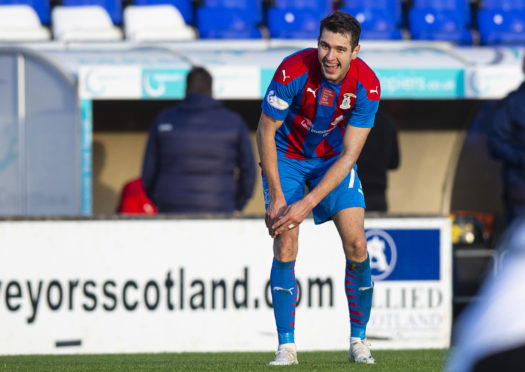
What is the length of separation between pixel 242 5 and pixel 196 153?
249 inches

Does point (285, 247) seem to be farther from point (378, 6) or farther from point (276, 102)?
point (378, 6)

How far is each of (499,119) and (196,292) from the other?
96.7 inches

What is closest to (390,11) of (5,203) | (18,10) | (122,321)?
(18,10)

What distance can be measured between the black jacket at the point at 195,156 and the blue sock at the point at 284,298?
2.41 m

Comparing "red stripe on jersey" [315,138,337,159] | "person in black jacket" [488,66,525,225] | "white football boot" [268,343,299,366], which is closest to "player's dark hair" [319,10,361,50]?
"red stripe on jersey" [315,138,337,159]

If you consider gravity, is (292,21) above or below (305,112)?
below

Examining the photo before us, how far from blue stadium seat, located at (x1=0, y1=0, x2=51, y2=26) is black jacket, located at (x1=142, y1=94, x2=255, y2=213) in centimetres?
609

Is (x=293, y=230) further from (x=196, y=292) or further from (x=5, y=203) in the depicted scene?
(x=5, y=203)

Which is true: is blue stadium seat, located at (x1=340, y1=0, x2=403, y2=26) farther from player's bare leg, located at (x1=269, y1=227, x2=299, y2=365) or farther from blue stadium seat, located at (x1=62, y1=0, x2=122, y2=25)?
player's bare leg, located at (x1=269, y1=227, x2=299, y2=365)

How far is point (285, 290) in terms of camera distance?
14.8 feet

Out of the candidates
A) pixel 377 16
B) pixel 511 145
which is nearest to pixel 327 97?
pixel 511 145

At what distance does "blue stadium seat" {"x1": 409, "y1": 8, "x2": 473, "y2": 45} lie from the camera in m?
12.2

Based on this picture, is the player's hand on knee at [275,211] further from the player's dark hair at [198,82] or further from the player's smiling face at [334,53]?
the player's dark hair at [198,82]

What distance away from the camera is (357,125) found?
435cm
